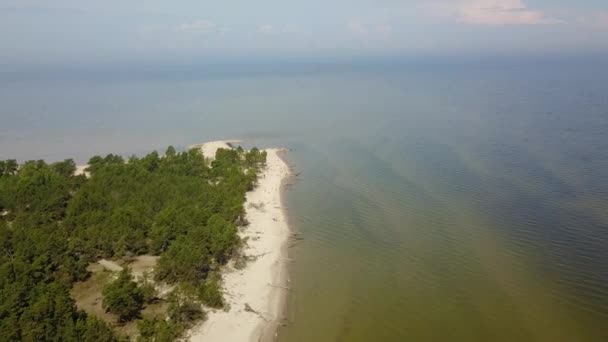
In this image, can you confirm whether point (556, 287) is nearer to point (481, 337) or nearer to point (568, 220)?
point (481, 337)

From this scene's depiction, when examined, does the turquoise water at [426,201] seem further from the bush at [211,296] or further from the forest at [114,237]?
the forest at [114,237]

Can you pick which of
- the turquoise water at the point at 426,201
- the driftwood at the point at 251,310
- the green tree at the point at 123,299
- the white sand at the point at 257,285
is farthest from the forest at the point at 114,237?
the turquoise water at the point at 426,201

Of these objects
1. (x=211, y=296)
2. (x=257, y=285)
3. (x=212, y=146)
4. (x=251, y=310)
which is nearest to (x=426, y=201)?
(x=257, y=285)

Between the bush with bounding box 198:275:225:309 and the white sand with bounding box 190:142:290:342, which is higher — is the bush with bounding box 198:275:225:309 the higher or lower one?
the higher one

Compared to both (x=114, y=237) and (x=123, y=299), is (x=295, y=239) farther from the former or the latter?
(x=123, y=299)

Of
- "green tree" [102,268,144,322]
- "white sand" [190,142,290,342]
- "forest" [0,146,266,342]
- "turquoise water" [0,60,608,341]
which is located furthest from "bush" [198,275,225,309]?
"turquoise water" [0,60,608,341]

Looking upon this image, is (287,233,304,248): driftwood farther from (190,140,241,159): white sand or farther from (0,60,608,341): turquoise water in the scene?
(190,140,241,159): white sand
